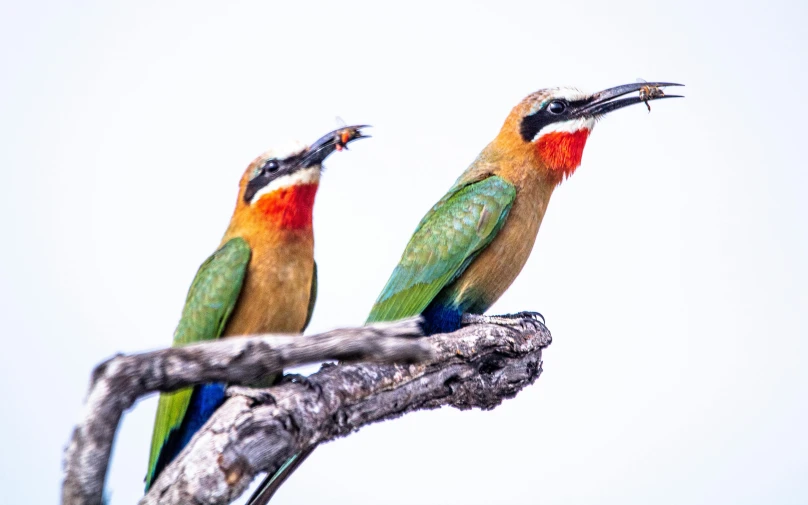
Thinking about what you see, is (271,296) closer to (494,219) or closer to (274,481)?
(274,481)

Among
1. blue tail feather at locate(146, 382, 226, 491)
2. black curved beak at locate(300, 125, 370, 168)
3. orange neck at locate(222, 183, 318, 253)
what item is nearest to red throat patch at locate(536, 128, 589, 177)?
black curved beak at locate(300, 125, 370, 168)

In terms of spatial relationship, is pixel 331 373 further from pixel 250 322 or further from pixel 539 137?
pixel 539 137

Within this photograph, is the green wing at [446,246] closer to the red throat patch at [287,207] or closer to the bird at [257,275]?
the bird at [257,275]

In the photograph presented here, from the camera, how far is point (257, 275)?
4.21 meters

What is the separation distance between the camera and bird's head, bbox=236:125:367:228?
4344mm

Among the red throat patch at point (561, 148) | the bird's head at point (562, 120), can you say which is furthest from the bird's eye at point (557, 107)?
the red throat patch at point (561, 148)

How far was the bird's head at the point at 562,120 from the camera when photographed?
17.5ft

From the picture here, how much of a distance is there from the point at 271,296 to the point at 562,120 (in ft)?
6.89

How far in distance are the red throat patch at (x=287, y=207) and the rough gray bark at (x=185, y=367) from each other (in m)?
1.39

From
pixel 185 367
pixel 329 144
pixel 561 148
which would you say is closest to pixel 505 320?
pixel 561 148

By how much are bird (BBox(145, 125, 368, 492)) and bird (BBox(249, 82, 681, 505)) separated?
0.77 m

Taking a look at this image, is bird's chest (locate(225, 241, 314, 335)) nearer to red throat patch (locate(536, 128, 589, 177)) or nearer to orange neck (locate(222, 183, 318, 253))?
orange neck (locate(222, 183, 318, 253))

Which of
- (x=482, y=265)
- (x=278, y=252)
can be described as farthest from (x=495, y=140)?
(x=278, y=252)

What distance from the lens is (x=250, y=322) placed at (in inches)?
164
